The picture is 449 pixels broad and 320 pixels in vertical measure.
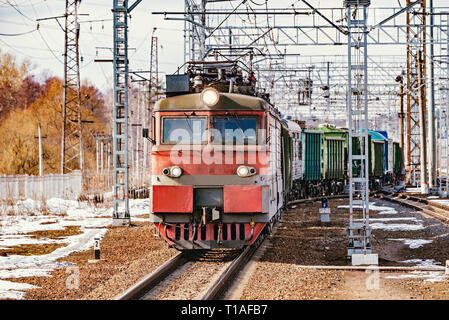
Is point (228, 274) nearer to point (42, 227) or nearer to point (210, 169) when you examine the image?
point (210, 169)

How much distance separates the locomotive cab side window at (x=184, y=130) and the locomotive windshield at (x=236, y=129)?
27 centimetres

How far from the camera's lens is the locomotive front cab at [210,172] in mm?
11797

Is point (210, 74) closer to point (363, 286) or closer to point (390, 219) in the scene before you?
point (363, 286)

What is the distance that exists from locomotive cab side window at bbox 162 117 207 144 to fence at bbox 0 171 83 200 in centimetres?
1537

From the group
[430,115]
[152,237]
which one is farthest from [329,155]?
[152,237]

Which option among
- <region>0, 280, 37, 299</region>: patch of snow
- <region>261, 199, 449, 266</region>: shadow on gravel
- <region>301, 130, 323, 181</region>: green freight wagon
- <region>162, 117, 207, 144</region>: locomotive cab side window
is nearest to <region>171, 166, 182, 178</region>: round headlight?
<region>162, 117, 207, 144</region>: locomotive cab side window

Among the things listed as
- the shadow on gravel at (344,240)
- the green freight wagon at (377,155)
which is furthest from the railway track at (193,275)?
the green freight wagon at (377,155)

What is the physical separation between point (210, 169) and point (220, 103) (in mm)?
1305

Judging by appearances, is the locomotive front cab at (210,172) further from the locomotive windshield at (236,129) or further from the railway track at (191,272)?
the railway track at (191,272)

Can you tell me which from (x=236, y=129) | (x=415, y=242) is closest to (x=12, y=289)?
(x=236, y=129)

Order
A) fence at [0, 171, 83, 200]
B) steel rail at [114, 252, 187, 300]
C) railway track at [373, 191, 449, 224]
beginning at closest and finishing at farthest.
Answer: steel rail at [114, 252, 187, 300] → railway track at [373, 191, 449, 224] → fence at [0, 171, 83, 200]

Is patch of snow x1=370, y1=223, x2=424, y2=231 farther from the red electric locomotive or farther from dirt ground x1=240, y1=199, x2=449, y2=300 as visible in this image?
the red electric locomotive

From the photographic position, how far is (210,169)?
11.9 m

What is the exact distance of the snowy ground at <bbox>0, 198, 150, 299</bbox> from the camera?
11641 millimetres
